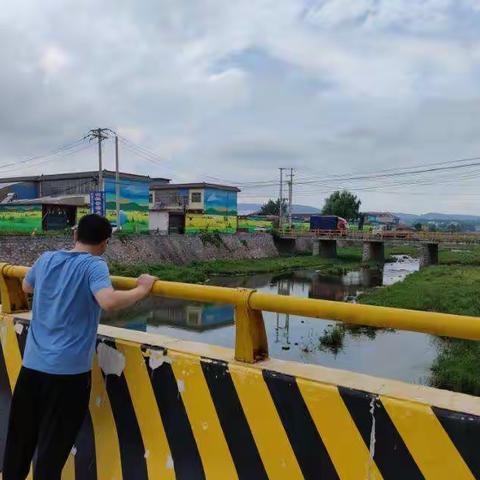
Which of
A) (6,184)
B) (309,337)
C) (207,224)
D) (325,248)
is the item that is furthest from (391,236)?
(6,184)

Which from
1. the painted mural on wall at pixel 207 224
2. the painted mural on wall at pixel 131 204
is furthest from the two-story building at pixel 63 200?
the painted mural on wall at pixel 207 224

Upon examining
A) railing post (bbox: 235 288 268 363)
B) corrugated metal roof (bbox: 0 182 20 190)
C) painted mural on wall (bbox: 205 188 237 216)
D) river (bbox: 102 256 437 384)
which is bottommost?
river (bbox: 102 256 437 384)

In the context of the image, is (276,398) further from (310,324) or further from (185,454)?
(310,324)

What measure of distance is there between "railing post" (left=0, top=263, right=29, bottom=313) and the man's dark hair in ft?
3.82

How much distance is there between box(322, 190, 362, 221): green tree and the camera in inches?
3132

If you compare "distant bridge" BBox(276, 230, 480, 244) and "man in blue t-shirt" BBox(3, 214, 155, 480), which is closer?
"man in blue t-shirt" BBox(3, 214, 155, 480)

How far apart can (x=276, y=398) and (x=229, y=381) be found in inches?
9.9

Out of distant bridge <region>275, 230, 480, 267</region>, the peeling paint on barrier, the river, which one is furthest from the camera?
distant bridge <region>275, 230, 480, 267</region>

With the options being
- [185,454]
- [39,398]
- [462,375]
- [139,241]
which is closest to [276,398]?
[185,454]

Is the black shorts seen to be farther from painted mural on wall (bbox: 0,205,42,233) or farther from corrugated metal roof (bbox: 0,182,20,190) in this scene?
corrugated metal roof (bbox: 0,182,20,190)

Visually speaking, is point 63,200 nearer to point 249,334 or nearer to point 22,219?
point 22,219

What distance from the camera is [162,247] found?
39812 mm

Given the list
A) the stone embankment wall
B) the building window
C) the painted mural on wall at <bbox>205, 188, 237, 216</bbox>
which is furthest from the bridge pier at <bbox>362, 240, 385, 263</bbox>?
the building window

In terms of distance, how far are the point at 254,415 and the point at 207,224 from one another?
150 ft
